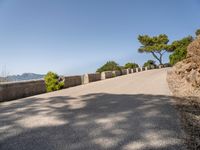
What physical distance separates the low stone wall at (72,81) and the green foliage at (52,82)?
2.94ft

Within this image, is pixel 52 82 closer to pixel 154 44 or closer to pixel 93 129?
pixel 93 129

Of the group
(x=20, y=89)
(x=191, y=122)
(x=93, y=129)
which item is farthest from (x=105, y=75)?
(x=93, y=129)

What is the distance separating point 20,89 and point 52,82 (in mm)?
3684

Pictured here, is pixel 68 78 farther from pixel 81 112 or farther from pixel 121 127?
pixel 121 127

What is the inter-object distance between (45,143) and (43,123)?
1240 millimetres

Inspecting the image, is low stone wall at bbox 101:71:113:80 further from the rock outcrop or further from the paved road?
the paved road

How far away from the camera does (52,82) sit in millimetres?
14867

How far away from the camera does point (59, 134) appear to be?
425cm

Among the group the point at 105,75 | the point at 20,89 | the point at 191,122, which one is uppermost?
the point at 105,75

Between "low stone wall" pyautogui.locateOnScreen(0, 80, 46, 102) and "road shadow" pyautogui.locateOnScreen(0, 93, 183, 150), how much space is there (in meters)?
4.33

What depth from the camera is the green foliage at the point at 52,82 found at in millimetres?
14766

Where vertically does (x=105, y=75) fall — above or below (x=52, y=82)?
above

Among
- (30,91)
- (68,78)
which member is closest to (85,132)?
(30,91)

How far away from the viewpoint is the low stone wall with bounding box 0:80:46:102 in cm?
1006
